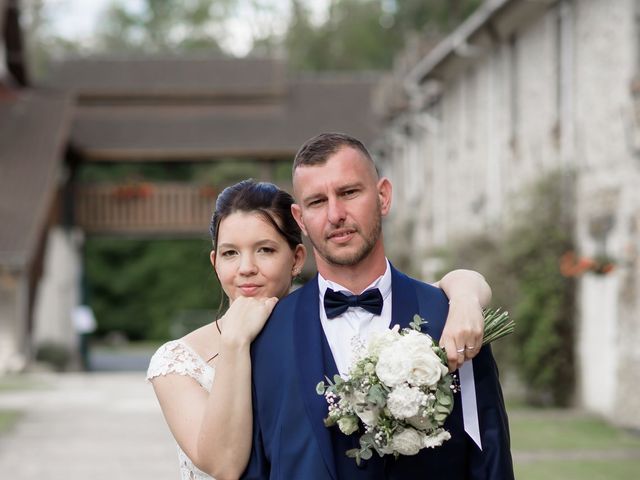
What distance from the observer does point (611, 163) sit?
1389 cm

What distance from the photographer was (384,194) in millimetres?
3473

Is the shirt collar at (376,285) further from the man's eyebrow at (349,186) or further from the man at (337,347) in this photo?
the man's eyebrow at (349,186)

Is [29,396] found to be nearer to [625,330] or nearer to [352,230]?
[625,330]

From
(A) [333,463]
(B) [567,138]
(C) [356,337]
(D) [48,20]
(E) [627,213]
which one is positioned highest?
(D) [48,20]

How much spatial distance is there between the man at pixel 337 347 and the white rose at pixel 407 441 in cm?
13

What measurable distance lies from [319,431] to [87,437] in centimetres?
1145

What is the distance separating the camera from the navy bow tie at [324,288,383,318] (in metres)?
3.39

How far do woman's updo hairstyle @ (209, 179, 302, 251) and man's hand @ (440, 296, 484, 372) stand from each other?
2.49 ft

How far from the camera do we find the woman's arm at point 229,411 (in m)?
3.40

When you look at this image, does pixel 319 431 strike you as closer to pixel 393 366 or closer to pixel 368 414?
pixel 368 414

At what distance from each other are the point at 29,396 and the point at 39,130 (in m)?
11.2

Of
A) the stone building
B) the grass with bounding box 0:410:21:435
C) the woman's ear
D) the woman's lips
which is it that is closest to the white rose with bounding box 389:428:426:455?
the woman's lips

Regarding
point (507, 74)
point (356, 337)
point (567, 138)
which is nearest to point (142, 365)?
point (507, 74)

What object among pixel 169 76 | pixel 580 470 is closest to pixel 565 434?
pixel 580 470
